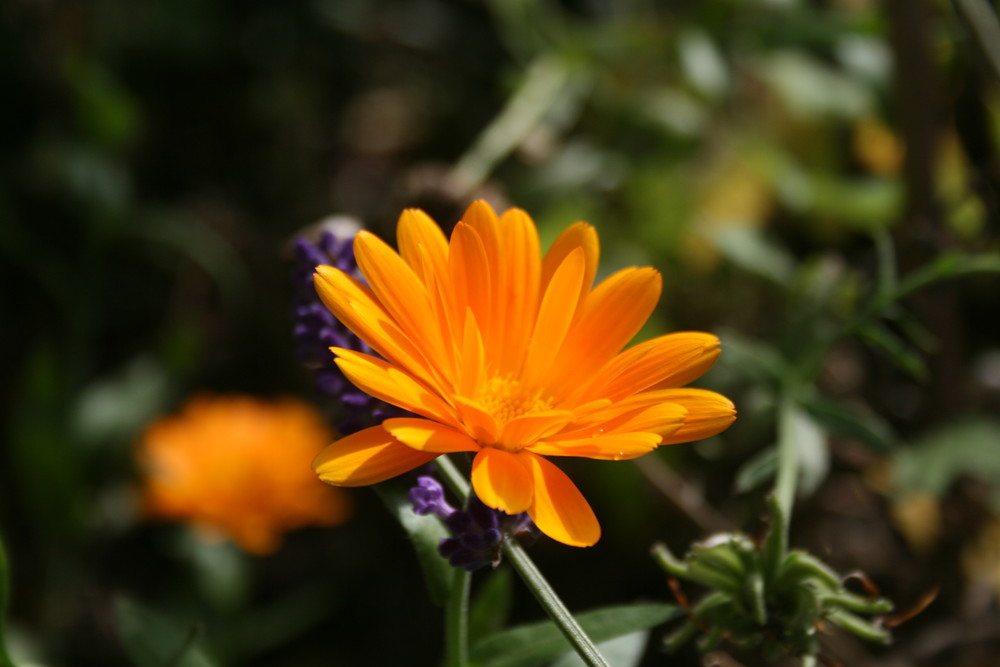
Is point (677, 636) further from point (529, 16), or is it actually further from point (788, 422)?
point (529, 16)

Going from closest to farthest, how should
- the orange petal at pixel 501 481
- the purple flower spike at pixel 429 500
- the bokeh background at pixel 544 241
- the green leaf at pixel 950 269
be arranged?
the orange petal at pixel 501 481, the purple flower spike at pixel 429 500, the green leaf at pixel 950 269, the bokeh background at pixel 544 241

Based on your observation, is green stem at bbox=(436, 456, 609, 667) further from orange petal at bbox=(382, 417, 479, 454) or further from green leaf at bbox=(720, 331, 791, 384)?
green leaf at bbox=(720, 331, 791, 384)

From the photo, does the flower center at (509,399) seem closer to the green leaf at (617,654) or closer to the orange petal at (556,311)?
the orange petal at (556,311)

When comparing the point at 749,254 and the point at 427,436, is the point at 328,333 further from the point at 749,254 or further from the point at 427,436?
the point at 749,254

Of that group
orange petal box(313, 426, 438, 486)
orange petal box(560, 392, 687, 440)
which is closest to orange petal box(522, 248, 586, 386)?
orange petal box(560, 392, 687, 440)

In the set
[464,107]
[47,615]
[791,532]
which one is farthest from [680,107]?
[47,615]

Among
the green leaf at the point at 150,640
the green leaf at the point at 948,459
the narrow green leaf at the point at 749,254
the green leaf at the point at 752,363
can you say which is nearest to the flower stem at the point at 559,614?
the green leaf at the point at 150,640

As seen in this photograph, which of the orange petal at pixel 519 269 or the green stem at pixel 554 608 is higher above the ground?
the orange petal at pixel 519 269

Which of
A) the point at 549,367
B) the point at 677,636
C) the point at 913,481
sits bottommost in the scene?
the point at 913,481
